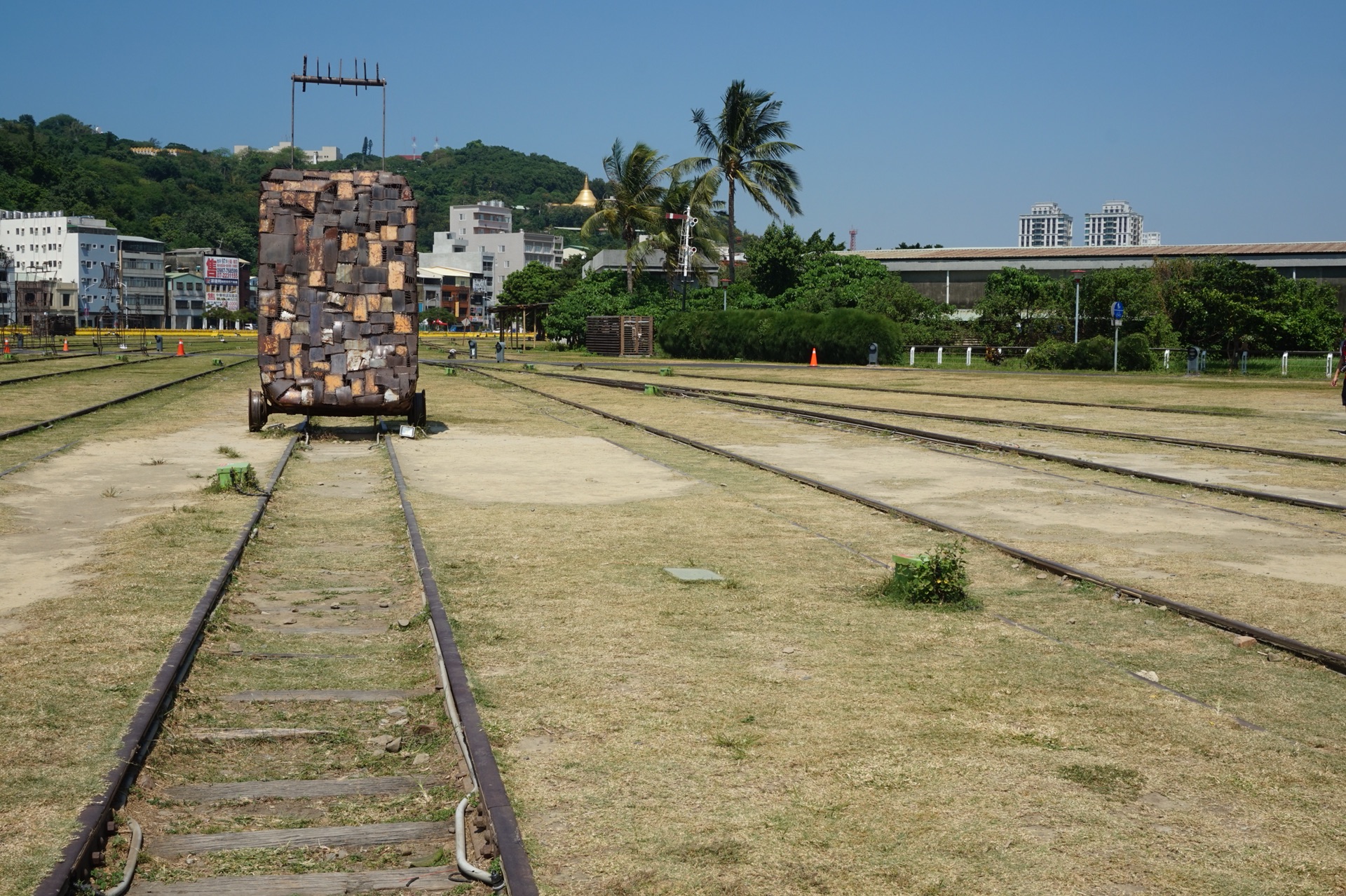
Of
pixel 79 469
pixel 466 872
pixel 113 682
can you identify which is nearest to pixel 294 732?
pixel 113 682

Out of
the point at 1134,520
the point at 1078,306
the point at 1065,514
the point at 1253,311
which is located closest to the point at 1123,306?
the point at 1078,306

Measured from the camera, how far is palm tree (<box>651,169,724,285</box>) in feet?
228

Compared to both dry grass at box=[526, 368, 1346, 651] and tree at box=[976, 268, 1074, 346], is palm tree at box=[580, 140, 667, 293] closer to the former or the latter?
tree at box=[976, 268, 1074, 346]

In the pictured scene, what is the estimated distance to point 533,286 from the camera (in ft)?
398

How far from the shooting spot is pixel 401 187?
19.3 metres

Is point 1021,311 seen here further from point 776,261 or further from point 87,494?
point 87,494

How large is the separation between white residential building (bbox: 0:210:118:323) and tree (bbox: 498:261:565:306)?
56912 mm

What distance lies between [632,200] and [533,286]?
1941 inches

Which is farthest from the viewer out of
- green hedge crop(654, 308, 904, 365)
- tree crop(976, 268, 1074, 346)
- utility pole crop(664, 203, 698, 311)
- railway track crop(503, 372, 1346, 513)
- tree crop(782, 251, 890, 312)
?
tree crop(782, 251, 890, 312)

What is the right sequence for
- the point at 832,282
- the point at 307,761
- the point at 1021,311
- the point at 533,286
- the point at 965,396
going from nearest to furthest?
the point at 307,761, the point at 965,396, the point at 1021,311, the point at 832,282, the point at 533,286

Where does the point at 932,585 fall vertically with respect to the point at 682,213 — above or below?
below

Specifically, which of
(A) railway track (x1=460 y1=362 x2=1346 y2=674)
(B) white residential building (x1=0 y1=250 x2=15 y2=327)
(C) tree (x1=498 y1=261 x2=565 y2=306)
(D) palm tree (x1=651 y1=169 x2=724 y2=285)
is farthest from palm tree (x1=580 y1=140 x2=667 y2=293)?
(B) white residential building (x1=0 y1=250 x2=15 y2=327)

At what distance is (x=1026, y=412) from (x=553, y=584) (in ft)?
67.5

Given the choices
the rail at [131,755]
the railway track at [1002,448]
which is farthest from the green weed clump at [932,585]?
the railway track at [1002,448]
